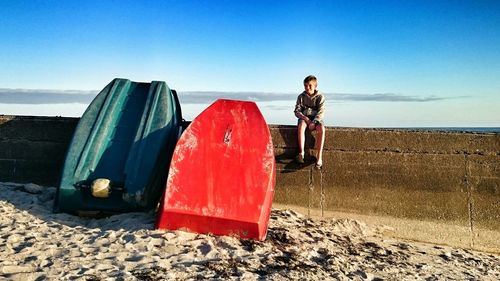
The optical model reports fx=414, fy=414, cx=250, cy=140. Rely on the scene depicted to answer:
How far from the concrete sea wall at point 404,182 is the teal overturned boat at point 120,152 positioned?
1.48m

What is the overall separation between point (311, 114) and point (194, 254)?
2631 mm

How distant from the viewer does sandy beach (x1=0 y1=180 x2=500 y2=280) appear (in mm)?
2900

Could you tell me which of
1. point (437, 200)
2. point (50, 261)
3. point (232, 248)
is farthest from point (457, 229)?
point (50, 261)

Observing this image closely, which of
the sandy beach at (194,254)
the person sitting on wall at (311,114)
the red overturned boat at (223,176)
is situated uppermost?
the person sitting on wall at (311,114)

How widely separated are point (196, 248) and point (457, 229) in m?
3.44

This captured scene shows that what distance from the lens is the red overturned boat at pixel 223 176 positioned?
3652 millimetres

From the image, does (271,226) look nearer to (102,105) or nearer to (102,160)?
(102,160)

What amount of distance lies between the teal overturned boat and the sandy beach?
19 centimetres

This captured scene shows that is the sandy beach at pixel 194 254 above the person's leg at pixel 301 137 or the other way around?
the other way around

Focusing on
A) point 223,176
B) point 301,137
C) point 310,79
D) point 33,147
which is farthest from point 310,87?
point 33,147

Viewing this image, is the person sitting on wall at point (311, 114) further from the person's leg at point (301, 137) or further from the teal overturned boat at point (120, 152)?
the teal overturned boat at point (120, 152)

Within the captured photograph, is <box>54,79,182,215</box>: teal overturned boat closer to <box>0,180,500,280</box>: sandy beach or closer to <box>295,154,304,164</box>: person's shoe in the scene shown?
<box>0,180,500,280</box>: sandy beach

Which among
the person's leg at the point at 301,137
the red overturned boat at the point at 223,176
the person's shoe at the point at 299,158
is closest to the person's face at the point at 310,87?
the person's leg at the point at 301,137

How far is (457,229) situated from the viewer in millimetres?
5070
